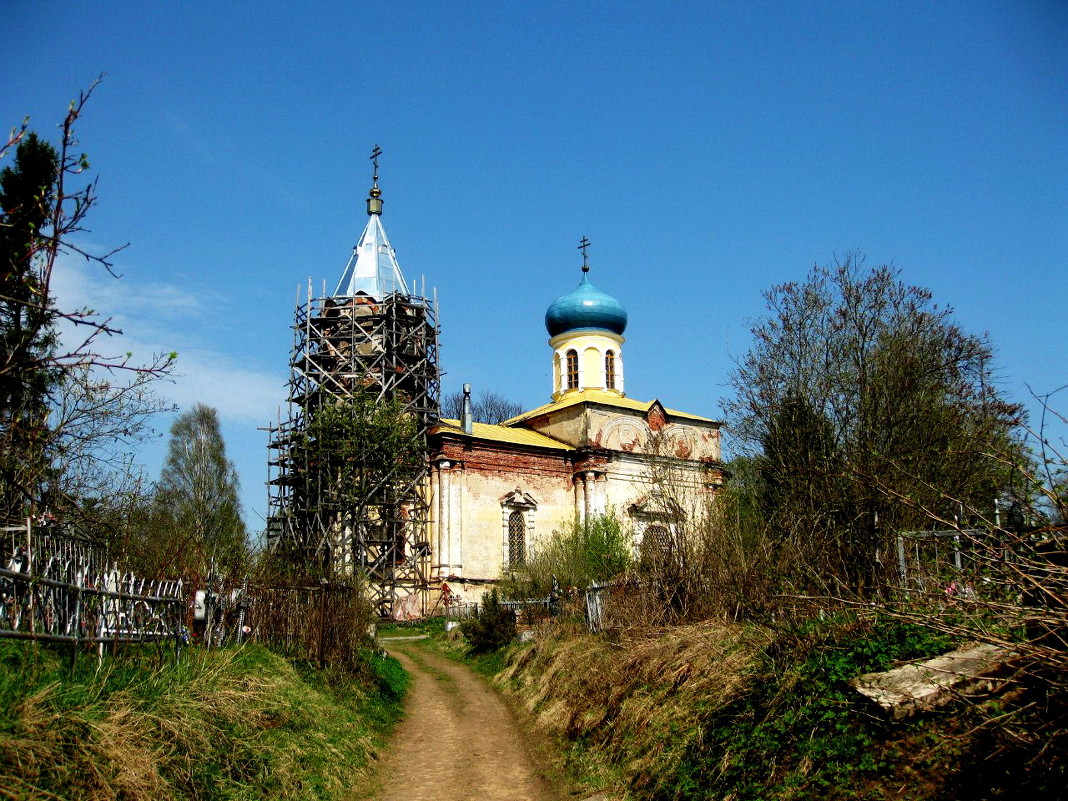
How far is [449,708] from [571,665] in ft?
8.94

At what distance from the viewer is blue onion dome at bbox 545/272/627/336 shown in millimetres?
37531

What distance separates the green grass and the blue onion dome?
26832mm

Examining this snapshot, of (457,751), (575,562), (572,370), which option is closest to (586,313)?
(572,370)

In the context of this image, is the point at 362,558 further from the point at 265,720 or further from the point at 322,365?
the point at 265,720

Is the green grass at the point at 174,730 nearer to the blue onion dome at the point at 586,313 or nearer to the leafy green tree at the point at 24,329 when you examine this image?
the leafy green tree at the point at 24,329

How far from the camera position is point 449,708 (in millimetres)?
15195

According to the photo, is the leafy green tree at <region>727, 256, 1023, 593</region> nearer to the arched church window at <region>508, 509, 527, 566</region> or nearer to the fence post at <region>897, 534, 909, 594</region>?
the fence post at <region>897, 534, 909, 594</region>

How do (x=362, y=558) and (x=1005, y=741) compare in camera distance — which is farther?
(x=362, y=558)

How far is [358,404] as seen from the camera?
28.6 meters

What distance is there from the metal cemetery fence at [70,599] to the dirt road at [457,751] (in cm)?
301

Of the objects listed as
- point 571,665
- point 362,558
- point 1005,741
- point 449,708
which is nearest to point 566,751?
point 571,665

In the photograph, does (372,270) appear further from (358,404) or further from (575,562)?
(575,562)

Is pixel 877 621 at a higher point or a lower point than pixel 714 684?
higher

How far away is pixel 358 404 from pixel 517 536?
7.18 meters
